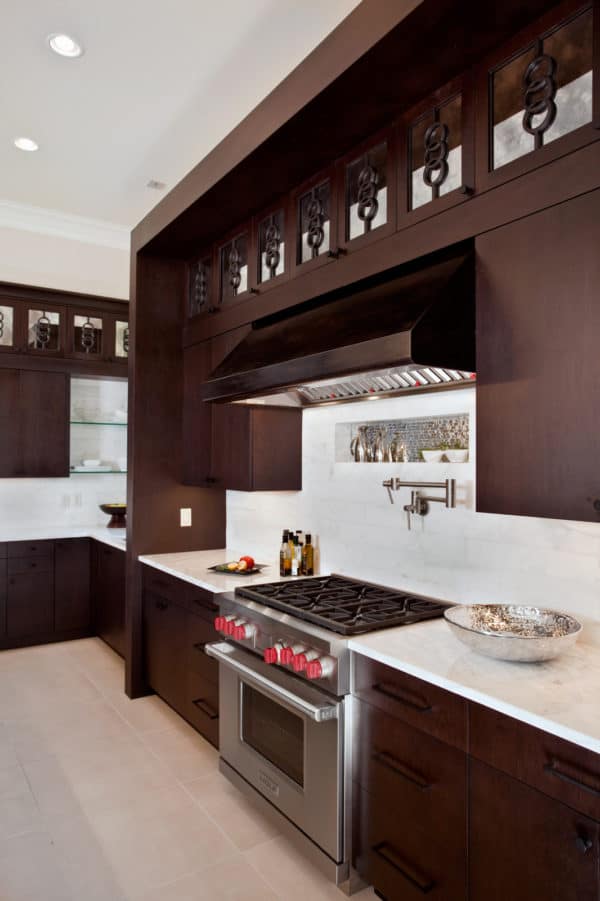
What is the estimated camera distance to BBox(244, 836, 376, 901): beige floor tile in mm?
2072

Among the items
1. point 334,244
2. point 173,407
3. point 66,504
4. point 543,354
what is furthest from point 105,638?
point 543,354

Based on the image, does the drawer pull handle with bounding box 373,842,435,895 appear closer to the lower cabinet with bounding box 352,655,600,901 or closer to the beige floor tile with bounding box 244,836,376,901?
the lower cabinet with bounding box 352,655,600,901

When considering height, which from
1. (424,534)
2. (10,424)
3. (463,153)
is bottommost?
(424,534)

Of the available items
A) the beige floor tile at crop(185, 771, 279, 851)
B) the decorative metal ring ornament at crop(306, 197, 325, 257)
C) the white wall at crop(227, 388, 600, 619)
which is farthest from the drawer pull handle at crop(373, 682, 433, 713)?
the decorative metal ring ornament at crop(306, 197, 325, 257)

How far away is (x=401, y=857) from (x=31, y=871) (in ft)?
4.45

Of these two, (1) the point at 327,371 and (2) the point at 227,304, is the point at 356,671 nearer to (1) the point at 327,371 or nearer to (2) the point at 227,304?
(1) the point at 327,371

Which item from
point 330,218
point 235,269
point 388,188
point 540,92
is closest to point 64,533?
point 235,269

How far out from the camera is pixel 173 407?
155 inches

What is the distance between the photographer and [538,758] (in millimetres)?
1417

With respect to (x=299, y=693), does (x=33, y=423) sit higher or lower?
higher

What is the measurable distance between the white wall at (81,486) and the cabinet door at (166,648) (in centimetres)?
209

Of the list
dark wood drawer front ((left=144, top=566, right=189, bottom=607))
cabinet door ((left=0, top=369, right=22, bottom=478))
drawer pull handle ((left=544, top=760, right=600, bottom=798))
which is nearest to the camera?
drawer pull handle ((left=544, top=760, right=600, bottom=798))

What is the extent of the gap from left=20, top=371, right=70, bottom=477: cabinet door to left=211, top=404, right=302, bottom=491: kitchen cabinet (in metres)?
2.29

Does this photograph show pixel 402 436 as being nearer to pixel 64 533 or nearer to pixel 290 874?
pixel 290 874
